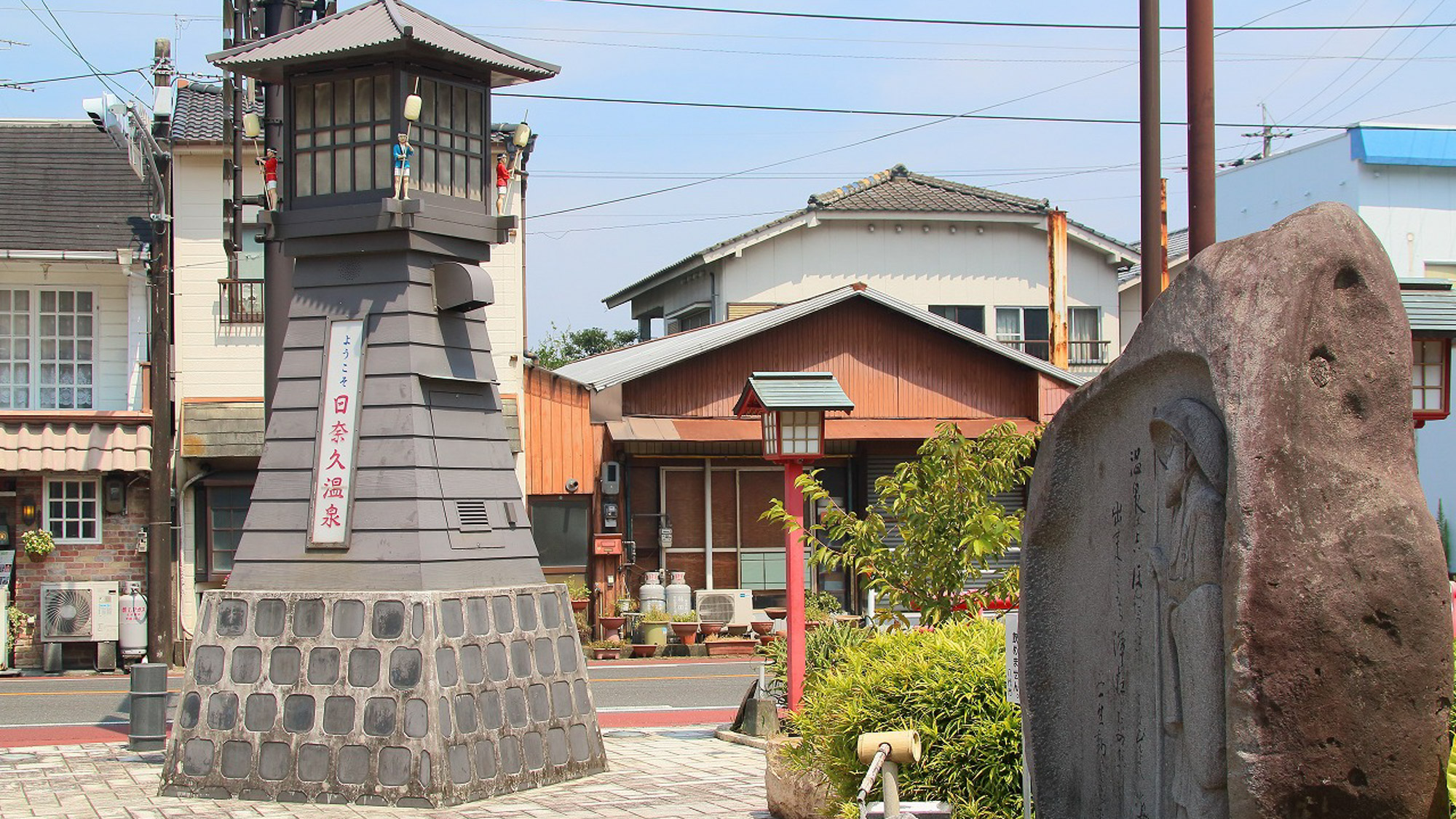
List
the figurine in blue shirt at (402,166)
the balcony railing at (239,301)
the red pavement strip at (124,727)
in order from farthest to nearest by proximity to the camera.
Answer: the balcony railing at (239,301) → the red pavement strip at (124,727) → the figurine in blue shirt at (402,166)

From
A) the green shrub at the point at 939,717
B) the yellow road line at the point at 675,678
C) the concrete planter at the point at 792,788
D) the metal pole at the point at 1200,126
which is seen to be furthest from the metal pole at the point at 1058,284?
the green shrub at the point at 939,717

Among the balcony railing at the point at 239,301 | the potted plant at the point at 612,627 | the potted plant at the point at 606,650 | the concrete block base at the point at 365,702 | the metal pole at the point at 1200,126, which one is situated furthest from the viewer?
the potted plant at the point at 612,627

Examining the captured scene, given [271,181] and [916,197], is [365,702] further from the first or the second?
[916,197]

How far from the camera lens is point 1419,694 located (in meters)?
4.39

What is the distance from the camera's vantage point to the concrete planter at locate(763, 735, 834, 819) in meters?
9.64

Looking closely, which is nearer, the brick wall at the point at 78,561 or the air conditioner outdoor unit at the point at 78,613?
the air conditioner outdoor unit at the point at 78,613

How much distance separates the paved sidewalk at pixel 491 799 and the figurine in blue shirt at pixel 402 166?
5017 mm

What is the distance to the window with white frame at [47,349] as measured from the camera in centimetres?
2531

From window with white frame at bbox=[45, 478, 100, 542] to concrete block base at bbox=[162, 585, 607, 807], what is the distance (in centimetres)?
1347

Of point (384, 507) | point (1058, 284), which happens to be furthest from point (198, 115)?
point (1058, 284)

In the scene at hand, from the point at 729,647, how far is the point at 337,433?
46.8ft

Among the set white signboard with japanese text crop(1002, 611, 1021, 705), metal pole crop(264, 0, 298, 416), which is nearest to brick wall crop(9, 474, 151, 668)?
metal pole crop(264, 0, 298, 416)

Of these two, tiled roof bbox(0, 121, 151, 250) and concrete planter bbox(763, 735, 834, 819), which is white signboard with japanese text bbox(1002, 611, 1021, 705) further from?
tiled roof bbox(0, 121, 151, 250)

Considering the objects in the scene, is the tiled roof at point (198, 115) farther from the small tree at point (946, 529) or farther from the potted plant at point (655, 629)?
the small tree at point (946, 529)
